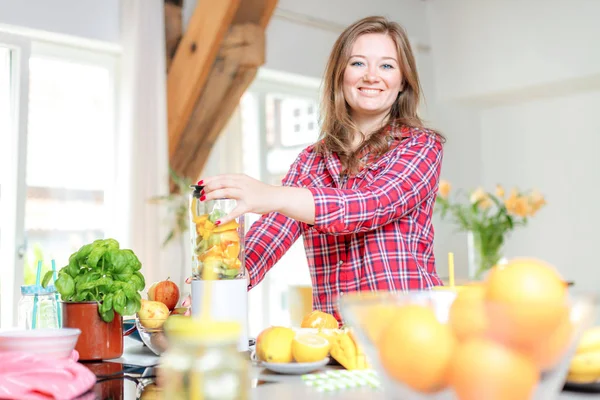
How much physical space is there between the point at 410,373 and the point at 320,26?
3.72 metres

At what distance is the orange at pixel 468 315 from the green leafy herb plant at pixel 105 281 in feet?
2.09

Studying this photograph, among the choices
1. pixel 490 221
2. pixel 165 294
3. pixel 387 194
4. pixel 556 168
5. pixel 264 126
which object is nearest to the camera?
pixel 165 294

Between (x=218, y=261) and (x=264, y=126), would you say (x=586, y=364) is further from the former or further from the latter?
(x=264, y=126)

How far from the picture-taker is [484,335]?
1.79 ft

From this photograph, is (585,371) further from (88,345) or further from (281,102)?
(281,102)

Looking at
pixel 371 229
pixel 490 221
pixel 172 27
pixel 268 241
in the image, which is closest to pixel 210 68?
pixel 172 27

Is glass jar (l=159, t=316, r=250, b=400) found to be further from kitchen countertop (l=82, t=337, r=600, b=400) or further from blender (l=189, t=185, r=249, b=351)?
blender (l=189, t=185, r=249, b=351)

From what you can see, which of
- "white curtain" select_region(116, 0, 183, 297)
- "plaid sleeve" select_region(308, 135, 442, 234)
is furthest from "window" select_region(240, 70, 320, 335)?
"plaid sleeve" select_region(308, 135, 442, 234)

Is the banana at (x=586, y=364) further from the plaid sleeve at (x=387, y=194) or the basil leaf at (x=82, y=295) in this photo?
the basil leaf at (x=82, y=295)

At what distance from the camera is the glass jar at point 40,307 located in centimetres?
120

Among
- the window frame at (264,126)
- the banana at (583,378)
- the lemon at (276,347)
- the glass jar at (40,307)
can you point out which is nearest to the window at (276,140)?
the window frame at (264,126)

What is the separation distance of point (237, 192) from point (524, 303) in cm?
63

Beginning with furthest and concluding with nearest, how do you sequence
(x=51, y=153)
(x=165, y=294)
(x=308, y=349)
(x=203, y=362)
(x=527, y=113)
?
(x=527, y=113) < (x=51, y=153) < (x=165, y=294) < (x=308, y=349) < (x=203, y=362)

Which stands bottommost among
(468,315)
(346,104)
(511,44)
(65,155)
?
(468,315)
